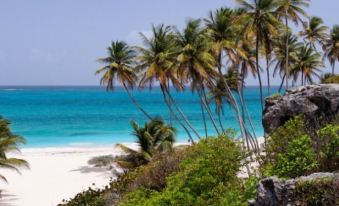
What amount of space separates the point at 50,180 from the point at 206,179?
24.2m

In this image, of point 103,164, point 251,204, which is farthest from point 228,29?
point 251,204

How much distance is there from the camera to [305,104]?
1956 cm

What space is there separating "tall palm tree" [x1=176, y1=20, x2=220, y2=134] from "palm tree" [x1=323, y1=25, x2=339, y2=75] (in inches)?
968

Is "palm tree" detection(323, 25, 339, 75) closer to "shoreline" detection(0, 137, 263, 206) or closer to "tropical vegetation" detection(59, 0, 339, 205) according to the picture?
"tropical vegetation" detection(59, 0, 339, 205)

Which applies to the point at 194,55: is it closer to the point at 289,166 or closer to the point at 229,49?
the point at 229,49

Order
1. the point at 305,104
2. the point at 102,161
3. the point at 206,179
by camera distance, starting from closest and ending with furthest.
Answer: the point at 206,179, the point at 305,104, the point at 102,161

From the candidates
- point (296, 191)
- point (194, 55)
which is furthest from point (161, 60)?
point (296, 191)

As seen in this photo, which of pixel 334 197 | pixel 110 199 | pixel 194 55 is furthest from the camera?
pixel 194 55

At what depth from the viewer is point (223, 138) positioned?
16969 mm

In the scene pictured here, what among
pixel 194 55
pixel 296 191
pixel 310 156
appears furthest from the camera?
pixel 194 55

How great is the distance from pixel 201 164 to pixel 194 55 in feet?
68.7

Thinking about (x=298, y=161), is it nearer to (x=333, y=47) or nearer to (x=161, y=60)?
(x=161, y=60)

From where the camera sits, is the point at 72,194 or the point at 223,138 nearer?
the point at 223,138

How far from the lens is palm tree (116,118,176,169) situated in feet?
96.4
